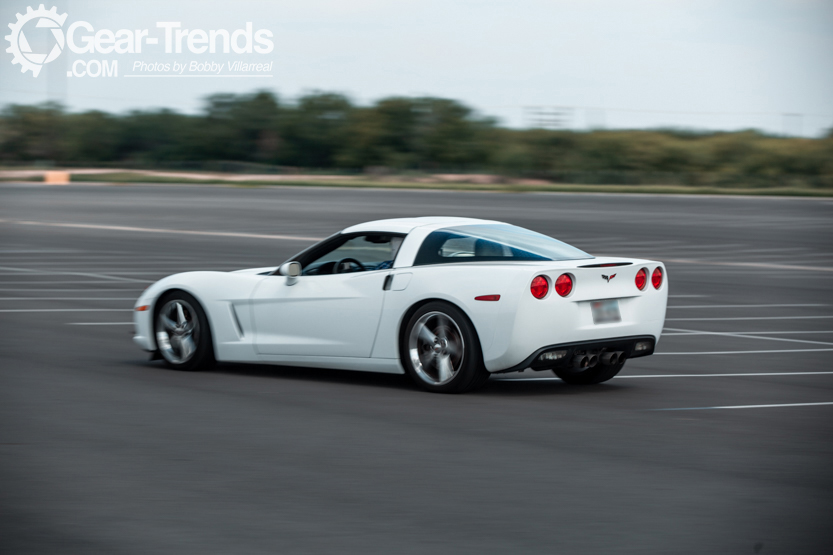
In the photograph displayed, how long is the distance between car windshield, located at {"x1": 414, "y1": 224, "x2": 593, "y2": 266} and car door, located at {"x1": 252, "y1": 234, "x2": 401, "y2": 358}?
0.32 meters

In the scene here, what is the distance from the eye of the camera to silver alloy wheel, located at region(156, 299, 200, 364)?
881 centimetres

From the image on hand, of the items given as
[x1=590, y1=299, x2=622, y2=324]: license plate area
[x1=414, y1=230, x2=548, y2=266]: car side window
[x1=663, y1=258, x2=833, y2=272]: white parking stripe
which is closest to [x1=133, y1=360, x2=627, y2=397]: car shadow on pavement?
[x1=590, y1=299, x2=622, y2=324]: license plate area

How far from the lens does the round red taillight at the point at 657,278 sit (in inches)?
315

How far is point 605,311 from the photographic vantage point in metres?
7.63

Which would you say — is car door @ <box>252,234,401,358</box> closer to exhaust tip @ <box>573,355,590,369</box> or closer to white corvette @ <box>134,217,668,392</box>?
white corvette @ <box>134,217,668,392</box>

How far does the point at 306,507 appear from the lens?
480 centimetres

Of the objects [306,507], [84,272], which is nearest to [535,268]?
[306,507]

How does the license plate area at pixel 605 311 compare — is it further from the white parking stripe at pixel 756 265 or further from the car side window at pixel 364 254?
the white parking stripe at pixel 756 265

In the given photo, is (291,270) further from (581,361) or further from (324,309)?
(581,361)

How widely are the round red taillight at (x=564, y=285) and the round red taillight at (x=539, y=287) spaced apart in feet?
0.25

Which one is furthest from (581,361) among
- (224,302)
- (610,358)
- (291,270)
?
(224,302)

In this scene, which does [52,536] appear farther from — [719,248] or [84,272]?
[719,248]

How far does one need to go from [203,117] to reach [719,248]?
10619cm

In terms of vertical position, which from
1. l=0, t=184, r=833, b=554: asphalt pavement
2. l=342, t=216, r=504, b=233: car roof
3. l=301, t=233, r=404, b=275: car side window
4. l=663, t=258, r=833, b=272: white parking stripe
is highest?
l=342, t=216, r=504, b=233: car roof
